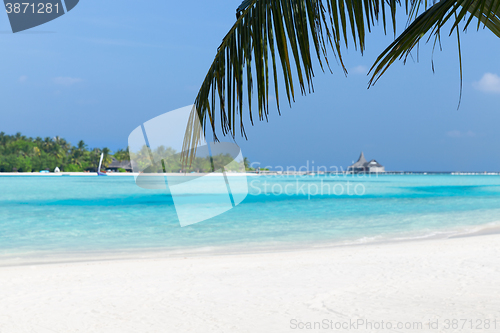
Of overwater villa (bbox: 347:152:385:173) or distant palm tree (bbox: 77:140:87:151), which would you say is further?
overwater villa (bbox: 347:152:385:173)

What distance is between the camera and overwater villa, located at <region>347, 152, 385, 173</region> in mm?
114188

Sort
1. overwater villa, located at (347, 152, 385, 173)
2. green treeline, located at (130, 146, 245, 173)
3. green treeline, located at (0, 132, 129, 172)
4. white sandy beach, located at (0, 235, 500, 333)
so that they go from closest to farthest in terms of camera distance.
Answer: green treeline, located at (130, 146, 245, 173)
white sandy beach, located at (0, 235, 500, 333)
green treeline, located at (0, 132, 129, 172)
overwater villa, located at (347, 152, 385, 173)

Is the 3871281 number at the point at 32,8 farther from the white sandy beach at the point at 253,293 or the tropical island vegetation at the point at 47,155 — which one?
the tropical island vegetation at the point at 47,155

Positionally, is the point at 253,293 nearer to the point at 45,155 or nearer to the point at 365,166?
the point at 45,155

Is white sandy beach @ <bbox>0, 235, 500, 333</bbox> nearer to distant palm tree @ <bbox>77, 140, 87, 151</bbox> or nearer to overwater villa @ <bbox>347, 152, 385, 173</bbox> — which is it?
distant palm tree @ <bbox>77, 140, 87, 151</bbox>

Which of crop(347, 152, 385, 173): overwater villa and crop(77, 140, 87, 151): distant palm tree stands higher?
crop(77, 140, 87, 151): distant palm tree

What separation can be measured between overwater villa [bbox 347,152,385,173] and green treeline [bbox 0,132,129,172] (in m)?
66.9

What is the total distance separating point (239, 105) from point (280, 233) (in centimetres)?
981

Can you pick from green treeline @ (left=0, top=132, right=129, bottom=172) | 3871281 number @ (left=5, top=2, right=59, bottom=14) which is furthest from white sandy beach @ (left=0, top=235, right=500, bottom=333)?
green treeline @ (left=0, top=132, right=129, bottom=172)

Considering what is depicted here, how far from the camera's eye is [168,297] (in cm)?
392

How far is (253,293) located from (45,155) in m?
81.5

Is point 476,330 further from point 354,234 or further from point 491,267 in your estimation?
point 354,234

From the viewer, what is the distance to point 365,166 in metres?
Result: 115

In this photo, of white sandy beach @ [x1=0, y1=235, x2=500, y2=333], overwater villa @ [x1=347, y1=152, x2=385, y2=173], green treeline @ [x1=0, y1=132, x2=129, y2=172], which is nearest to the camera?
white sandy beach @ [x1=0, y1=235, x2=500, y2=333]
